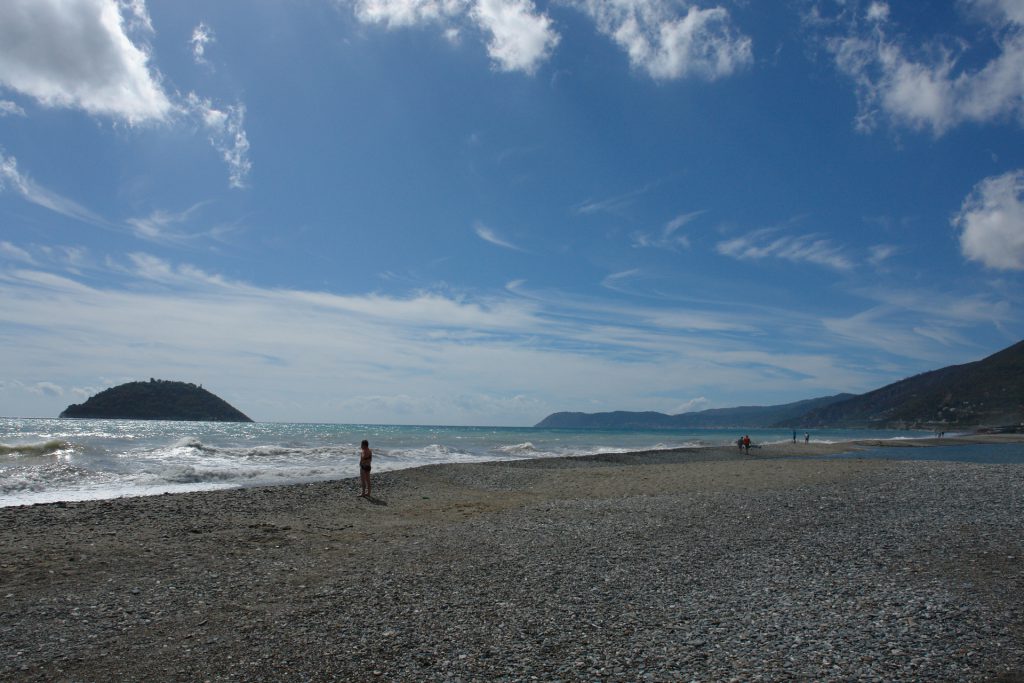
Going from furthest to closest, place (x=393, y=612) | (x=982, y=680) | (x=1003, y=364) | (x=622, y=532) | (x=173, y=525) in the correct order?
(x=1003, y=364), (x=173, y=525), (x=622, y=532), (x=393, y=612), (x=982, y=680)

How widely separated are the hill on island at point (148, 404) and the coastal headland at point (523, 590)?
161m

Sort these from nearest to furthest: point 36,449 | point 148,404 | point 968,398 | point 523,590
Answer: point 523,590, point 36,449, point 968,398, point 148,404

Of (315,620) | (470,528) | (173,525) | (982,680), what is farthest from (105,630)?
(982,680)

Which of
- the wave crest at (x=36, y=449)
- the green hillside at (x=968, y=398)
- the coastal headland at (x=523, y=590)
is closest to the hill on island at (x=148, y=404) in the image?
the wave crest at (x=36, y=449)

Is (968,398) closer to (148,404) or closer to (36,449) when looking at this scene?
(36,449)

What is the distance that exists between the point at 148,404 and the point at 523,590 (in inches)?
6767

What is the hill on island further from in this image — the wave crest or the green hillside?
the green hillside

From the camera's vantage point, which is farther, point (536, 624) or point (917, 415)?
point (917, 415)

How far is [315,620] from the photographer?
23.1 feet

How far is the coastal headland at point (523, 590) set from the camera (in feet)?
19.4

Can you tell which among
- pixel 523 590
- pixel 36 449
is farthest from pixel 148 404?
pixel 523 590

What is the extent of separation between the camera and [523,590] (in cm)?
811

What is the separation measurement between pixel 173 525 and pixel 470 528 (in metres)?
6.26

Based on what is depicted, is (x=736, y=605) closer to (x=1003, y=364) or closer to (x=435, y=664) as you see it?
(x=435, y=664)
